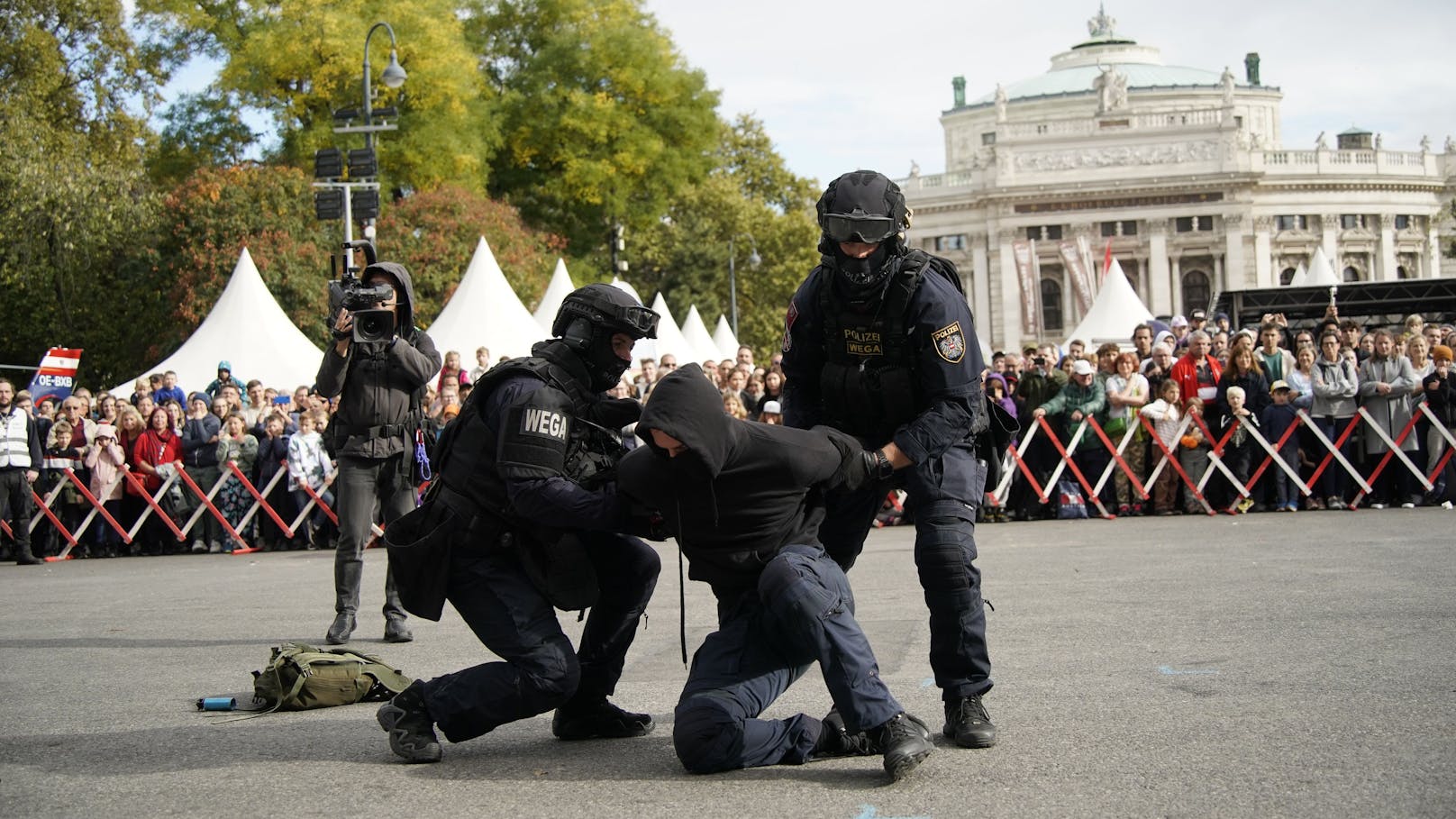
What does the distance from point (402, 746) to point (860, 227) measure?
2.38m

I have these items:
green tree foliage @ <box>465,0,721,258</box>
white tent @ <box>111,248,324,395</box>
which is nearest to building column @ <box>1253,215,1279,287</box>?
green tree foliage @ <box>465,0,721,258</box>

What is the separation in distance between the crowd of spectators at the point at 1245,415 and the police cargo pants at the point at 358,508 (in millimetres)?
8171

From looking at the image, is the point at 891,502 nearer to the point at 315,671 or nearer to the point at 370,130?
the point at 315,671

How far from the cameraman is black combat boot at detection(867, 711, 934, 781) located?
3.86 m

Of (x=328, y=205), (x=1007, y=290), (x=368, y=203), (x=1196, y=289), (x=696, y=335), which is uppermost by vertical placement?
(x=1007, y=290)

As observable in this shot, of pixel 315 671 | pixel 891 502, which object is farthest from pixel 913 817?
pixel 891 502

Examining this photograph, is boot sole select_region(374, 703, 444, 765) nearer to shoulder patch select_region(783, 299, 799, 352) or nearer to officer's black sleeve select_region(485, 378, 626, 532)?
officer's black sleeve select_region(485, 378, 626, 532)

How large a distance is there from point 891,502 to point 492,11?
35.9 metres

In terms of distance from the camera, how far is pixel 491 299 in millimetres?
23031

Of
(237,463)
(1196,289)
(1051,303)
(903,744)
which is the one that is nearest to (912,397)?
(903,744)

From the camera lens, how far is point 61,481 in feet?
54.9

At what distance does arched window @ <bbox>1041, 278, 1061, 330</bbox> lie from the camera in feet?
342

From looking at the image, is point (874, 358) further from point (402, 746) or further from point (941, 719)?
point (402, 746)

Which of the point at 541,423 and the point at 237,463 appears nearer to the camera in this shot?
the point at 541,423
